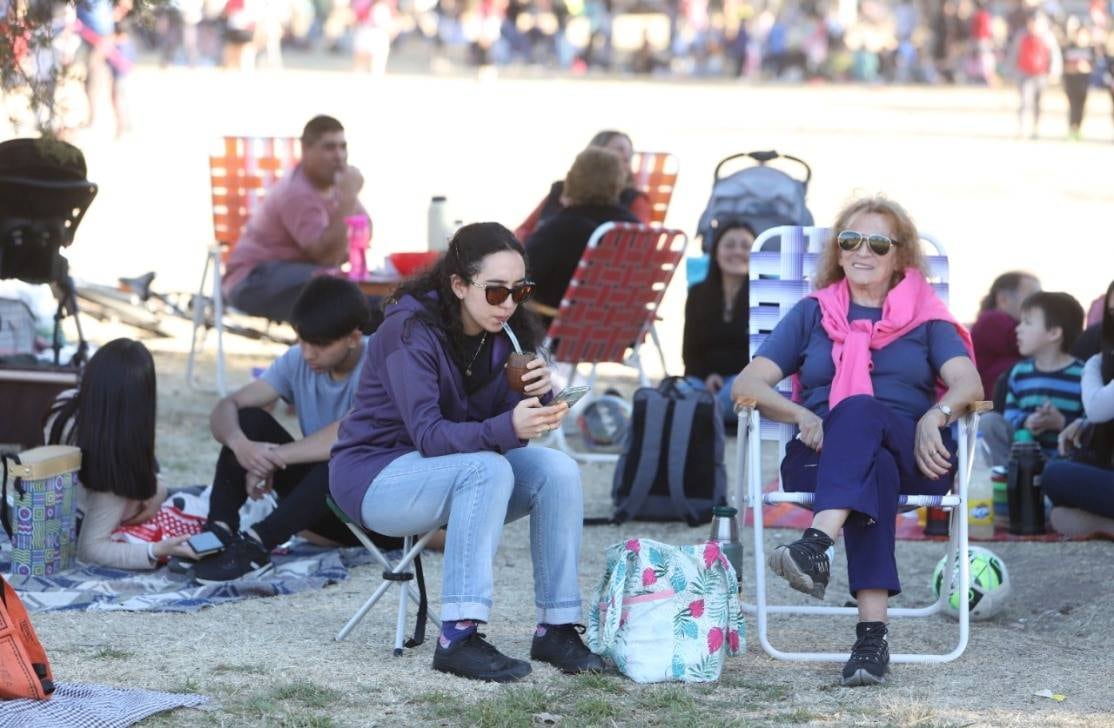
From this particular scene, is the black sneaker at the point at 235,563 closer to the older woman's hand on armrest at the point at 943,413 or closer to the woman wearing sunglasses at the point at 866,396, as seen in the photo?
the woman wearing sunglasses at the point at 866,396

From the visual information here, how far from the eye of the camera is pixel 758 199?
8.59 m

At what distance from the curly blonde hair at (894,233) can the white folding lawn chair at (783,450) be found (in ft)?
0.51

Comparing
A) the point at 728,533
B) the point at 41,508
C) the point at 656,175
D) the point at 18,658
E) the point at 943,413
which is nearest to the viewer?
the point at 18,658

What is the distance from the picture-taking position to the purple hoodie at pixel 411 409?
4332 mm

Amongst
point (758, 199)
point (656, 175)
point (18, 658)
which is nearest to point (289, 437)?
point (18, 658)

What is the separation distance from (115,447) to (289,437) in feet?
1.82

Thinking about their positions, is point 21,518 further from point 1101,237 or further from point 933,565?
point 1101,237

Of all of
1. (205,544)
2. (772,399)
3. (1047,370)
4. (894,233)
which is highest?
(894,233)

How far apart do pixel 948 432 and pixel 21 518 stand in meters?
2.68

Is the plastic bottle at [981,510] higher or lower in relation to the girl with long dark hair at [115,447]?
lower

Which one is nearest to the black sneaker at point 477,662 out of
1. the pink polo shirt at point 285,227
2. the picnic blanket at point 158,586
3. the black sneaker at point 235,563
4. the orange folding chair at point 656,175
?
the picnic blanket at point 158,586

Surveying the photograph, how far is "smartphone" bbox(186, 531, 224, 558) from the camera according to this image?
5.43 meters

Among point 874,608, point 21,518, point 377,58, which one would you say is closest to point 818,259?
point 874,608

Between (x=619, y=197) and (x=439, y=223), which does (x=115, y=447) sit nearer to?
(x=439, y=223)
